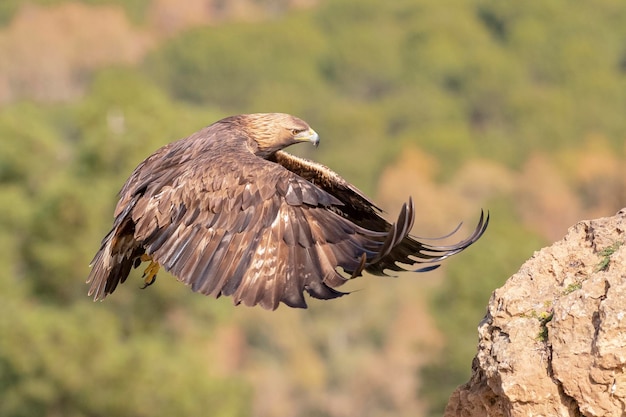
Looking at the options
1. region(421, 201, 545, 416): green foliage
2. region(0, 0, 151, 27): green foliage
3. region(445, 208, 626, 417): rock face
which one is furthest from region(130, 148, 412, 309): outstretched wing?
region(0, 0, 151, 27): green foliage

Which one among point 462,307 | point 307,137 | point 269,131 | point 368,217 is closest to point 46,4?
point 462,307

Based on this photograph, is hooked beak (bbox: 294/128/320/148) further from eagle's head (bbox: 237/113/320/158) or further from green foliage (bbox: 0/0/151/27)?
green foliage (bbox: 0/0/151/27)

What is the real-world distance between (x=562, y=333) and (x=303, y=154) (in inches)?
1783

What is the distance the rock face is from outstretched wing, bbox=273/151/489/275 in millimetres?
871

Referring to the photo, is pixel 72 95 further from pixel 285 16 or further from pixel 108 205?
pixel 108 205

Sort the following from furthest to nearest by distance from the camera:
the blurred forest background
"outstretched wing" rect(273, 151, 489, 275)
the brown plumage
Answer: the blurred forest background < "outstretched wing" rect(273, 151, 489, 275) < the brown plumage

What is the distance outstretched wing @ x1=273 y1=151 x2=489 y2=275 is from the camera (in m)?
7.67

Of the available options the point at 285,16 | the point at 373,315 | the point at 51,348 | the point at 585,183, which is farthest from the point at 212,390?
the point at 285,16

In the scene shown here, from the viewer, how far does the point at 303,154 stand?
50.9 meters

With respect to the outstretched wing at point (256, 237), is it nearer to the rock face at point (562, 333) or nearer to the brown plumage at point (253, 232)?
the brown plumage at point (253, 232)

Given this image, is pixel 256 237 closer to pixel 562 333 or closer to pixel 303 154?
pixel 562 333

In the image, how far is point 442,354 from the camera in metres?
34.1

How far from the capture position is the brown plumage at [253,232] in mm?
6945

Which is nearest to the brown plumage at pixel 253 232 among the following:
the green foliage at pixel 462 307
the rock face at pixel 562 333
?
the rock face at pixel 562 333
